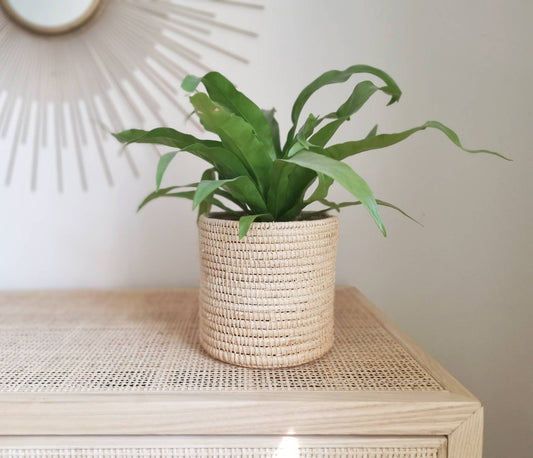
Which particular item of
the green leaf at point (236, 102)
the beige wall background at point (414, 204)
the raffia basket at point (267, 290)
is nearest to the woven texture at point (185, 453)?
the raffia basket at point (267, 290)

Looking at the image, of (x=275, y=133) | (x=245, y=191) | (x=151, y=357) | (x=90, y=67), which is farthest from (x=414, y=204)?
(x=90, y=67)

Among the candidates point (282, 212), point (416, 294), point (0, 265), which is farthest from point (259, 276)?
point (0, 265)

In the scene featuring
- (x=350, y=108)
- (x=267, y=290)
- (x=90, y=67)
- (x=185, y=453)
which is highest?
(x=90, y=67)

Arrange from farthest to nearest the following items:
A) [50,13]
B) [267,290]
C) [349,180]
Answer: [50,13]
[267,290]
[349,180]

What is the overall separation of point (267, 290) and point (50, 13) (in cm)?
84

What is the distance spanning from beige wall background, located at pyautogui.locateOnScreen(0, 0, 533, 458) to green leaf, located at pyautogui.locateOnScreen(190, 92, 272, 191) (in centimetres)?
47

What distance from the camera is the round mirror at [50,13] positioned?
1008 mm

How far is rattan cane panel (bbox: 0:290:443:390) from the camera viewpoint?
0.58 metres

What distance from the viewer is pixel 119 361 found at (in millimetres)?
660

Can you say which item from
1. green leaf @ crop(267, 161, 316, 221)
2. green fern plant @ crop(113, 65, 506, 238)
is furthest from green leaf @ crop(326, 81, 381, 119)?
green leaf @ crop(267, 161, 316, 221)

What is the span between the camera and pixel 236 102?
0.60 meters

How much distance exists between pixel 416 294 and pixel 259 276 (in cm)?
62

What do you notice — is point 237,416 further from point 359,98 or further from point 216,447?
point 359,98

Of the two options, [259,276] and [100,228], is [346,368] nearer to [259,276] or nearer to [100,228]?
[259,276]
